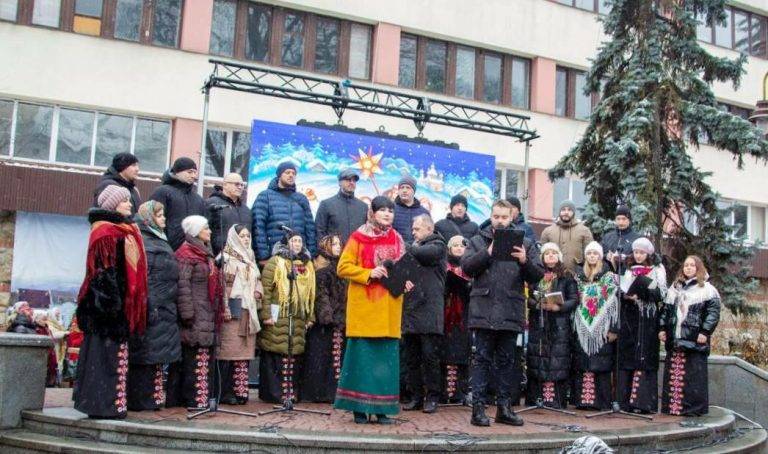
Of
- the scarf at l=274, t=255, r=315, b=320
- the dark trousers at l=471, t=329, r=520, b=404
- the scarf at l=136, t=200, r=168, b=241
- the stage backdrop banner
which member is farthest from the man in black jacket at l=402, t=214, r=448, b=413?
the stage backdrop banner

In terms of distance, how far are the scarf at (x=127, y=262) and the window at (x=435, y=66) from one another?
50.8 ft

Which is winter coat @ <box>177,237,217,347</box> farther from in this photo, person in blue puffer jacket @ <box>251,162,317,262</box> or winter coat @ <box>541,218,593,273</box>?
winter coat @ <box>541,218,593,273</box>

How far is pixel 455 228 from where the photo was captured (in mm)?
9461

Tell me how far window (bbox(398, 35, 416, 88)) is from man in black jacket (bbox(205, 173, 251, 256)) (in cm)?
1311

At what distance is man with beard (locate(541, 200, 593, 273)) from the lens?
10.0m

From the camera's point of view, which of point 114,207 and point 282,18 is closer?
point 114,207

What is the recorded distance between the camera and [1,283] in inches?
641

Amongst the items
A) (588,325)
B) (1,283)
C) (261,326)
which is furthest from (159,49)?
(588,325)

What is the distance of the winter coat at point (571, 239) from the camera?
10000 millimetres

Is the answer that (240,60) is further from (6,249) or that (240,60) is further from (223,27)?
(6,249)

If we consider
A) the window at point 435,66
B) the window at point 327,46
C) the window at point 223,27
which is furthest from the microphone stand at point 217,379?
the window at point 435,66

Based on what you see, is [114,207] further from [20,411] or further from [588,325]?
[588,325]

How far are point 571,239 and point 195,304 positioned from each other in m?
4.87

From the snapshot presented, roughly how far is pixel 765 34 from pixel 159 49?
20.4 m
